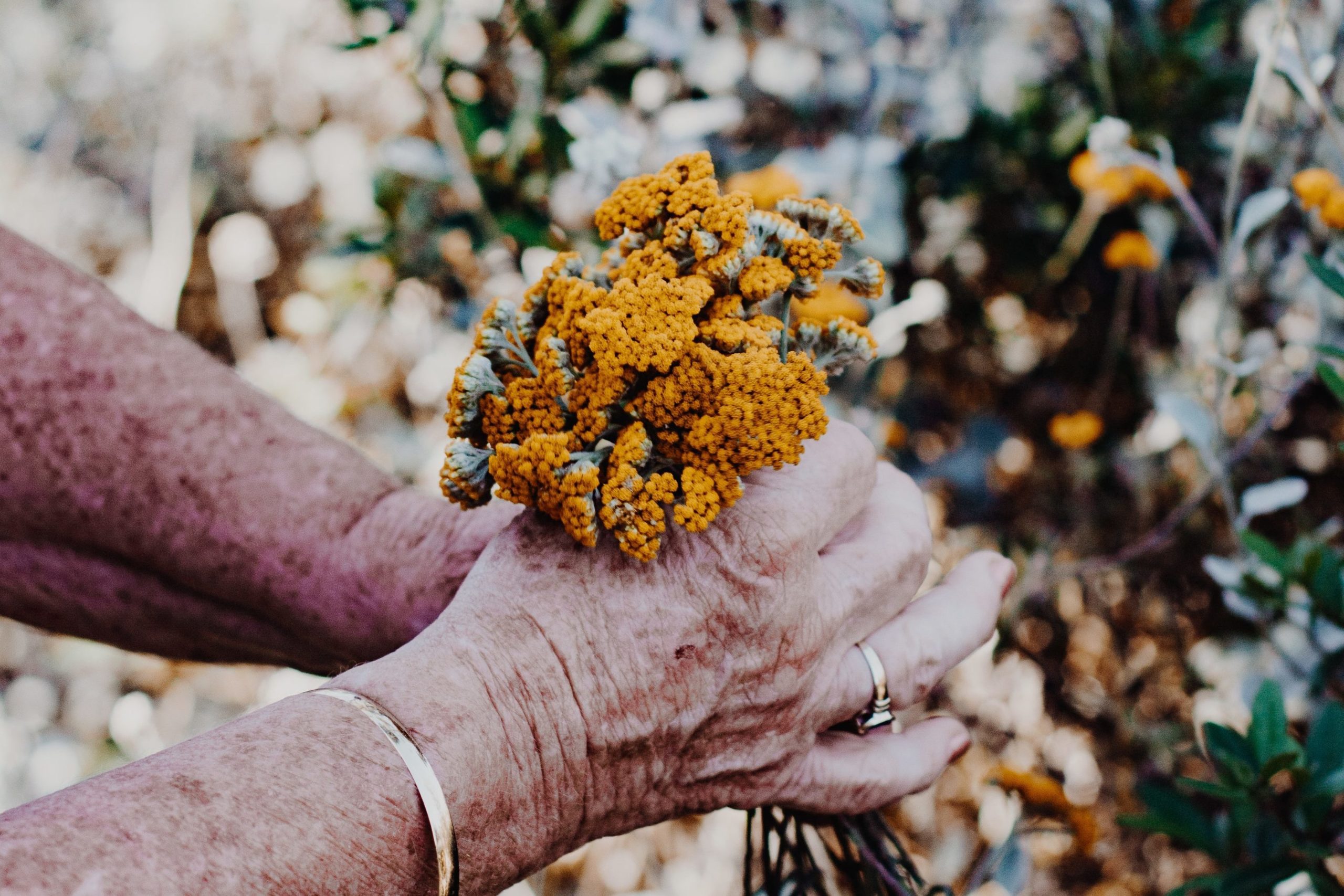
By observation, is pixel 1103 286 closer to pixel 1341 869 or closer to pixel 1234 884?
pixel 1341 869

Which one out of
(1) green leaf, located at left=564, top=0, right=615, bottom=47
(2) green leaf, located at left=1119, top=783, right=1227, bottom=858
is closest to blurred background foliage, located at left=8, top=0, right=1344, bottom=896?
(1) green leaf, located at left=564, top=0, right=615, bottom=47

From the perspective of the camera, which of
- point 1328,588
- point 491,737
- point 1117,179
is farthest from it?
point 1117,179

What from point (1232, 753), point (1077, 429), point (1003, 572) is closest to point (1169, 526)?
point (1077, 429)

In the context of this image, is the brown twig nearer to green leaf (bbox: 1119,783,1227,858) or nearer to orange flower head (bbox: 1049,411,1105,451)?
orange flower head (bbox: 1049,411,1105,451)

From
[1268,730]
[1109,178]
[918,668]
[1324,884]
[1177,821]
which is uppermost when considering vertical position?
[1109,178]

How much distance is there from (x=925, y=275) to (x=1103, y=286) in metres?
0.42

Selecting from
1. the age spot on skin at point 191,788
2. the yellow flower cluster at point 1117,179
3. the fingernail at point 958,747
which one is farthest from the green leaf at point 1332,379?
the age spot on skin at point 191,788

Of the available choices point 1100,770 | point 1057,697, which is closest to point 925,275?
point 1057,697

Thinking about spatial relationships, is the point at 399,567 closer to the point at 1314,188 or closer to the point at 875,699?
the point at 875,699

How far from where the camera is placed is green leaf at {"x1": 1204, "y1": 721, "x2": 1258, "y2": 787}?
104cm

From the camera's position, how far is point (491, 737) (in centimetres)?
75

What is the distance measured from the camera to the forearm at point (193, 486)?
1059mm

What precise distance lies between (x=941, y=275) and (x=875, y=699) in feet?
4.48

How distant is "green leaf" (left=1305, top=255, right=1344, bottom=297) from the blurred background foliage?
0.43 m
